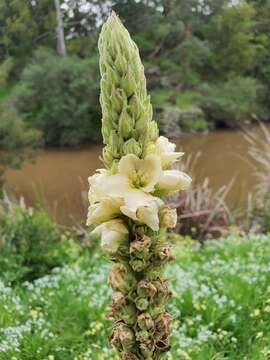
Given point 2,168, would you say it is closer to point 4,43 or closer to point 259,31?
point 4,43

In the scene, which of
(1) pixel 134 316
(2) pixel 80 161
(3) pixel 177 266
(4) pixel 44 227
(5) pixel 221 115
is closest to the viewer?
(1) pixel 134 316

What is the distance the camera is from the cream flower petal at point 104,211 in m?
1.06

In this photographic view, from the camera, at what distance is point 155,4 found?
807 centimetres

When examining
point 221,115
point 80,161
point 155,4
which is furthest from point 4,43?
point 221,115

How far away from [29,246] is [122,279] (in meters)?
3.39

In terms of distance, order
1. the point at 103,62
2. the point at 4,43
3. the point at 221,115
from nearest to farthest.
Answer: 1. the point at 103,62
2. the point at 4,43
3. the point at 221,115

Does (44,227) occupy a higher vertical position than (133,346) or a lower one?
lower

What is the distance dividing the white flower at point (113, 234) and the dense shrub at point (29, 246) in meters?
3.16

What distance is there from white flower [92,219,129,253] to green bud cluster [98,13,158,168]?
128mm

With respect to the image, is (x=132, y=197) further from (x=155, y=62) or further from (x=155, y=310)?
(x=155, y=62)

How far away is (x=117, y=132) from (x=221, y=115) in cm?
1663

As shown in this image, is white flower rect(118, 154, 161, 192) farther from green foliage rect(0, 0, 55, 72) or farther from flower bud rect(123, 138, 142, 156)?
green foliage rect(0, 0, 55, 72)

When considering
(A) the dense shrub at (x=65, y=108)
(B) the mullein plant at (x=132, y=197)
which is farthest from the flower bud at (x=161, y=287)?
(A) the dense shrub at (x=65, y=108)

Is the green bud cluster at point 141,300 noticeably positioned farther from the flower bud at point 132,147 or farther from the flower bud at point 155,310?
the flower bud at point 132,147
